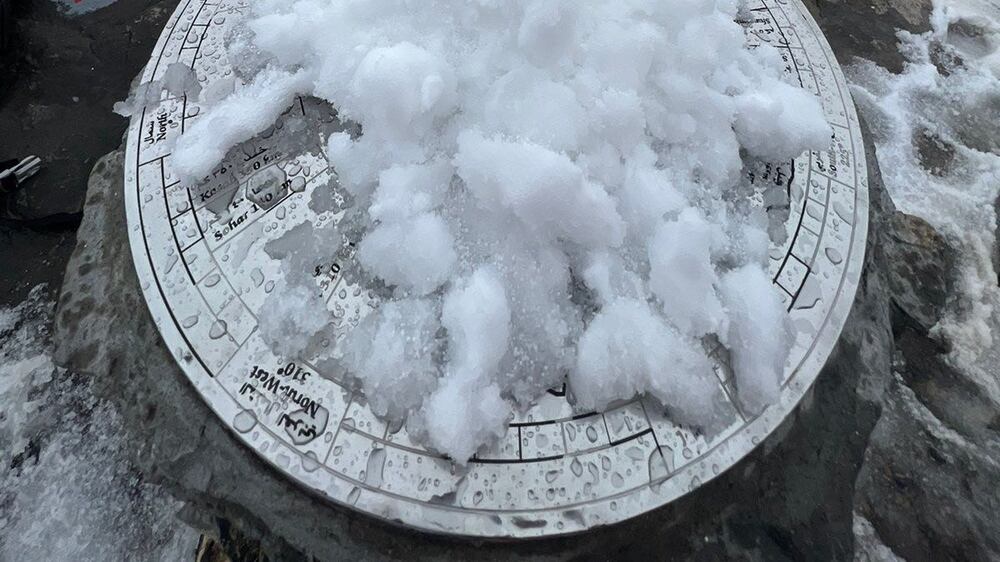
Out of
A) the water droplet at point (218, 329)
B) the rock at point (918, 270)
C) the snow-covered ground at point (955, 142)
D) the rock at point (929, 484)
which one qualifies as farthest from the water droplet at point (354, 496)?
the snow-covered ground at point (955, 142)

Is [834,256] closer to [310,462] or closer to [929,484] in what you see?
[929,484]

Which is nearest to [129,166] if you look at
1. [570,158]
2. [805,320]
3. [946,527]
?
[570,158]

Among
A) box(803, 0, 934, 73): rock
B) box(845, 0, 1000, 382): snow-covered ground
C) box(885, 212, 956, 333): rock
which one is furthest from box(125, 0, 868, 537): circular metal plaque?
box(803, 0, 934, 73): rock

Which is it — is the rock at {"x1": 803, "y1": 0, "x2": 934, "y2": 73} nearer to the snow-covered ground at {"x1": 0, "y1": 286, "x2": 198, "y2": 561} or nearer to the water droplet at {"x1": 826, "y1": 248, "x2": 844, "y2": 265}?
the water droplet at {"x1": 826, "y1": 248, "x2": 844, "y2": 265}

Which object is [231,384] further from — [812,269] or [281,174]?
[812,269]

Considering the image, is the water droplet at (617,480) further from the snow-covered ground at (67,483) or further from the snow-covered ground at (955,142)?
the snow-covered ground at (955,142)
